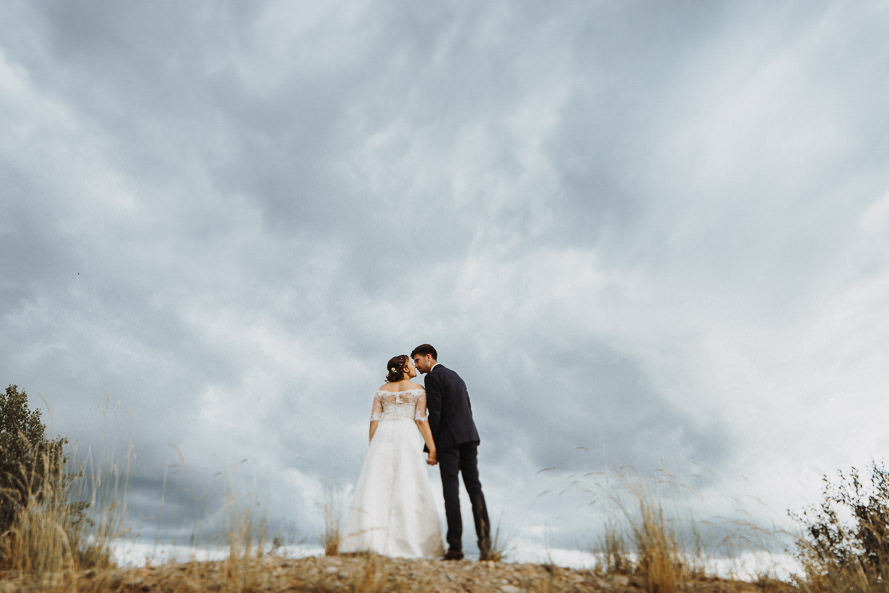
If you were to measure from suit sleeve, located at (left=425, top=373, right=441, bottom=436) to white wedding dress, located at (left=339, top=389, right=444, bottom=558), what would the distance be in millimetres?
201

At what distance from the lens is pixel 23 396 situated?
19.5 m

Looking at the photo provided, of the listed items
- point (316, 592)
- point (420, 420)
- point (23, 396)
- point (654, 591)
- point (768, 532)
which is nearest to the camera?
point (316, 592)

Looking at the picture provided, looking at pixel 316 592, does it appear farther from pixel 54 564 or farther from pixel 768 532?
pixel 768 532

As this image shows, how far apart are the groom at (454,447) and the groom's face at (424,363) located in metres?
0.02

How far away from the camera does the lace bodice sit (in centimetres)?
889

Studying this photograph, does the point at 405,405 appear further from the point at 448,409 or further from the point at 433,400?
the point at 448,409

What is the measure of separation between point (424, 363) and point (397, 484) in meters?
1.80

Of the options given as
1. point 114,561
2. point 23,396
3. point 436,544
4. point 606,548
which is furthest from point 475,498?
point 23,396

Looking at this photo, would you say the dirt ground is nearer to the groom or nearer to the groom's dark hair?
the groom

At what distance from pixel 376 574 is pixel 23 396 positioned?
18646 millimetres

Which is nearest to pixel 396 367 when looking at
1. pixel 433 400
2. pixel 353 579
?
pixel 433 400

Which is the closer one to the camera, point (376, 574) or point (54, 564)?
point (376, 574)

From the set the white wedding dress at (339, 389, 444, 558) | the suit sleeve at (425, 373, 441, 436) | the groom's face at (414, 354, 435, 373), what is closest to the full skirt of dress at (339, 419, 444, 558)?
the white wedding dress at (339, 389, 444, 558)

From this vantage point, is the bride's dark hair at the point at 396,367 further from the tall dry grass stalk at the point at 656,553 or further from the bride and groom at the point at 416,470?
the tall dry grass stalk at the point at 656,553
